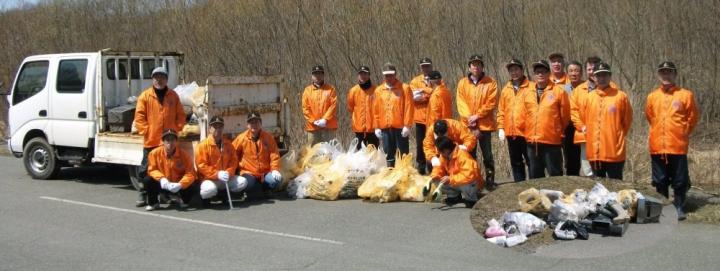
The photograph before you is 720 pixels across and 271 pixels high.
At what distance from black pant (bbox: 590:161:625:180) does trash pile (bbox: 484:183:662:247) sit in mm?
470

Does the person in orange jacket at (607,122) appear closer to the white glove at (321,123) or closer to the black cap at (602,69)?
the black cap at (602,69)

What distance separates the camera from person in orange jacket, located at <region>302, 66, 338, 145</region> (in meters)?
11.1

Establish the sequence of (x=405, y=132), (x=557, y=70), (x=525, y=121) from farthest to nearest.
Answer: (x=405, y=132) → (x=557, y=70) → (x=525, y=121)

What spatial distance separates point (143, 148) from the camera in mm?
10242

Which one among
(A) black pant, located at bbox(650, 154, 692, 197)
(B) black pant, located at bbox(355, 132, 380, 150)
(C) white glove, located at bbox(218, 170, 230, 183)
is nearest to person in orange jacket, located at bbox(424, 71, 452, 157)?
(B) black pant, located at bbox(355, 132, 380, 150)

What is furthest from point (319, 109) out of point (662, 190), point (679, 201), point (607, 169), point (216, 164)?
point (679, 201)

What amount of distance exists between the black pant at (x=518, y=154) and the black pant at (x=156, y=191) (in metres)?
4.22

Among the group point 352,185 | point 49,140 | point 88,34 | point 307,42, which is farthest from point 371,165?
point 88,34

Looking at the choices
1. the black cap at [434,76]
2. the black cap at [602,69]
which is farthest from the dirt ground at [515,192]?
the black cap at [434,76]

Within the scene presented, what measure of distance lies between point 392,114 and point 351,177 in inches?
49.4

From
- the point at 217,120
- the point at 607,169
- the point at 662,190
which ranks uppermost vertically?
the point at 217,120

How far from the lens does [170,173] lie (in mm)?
9500

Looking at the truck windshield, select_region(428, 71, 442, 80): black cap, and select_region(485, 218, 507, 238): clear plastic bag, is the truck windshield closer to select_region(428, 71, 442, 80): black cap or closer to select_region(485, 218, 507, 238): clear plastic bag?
select_region(428, 71, 442, 80): black cap

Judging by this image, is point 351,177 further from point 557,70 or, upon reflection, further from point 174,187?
point 557,70
